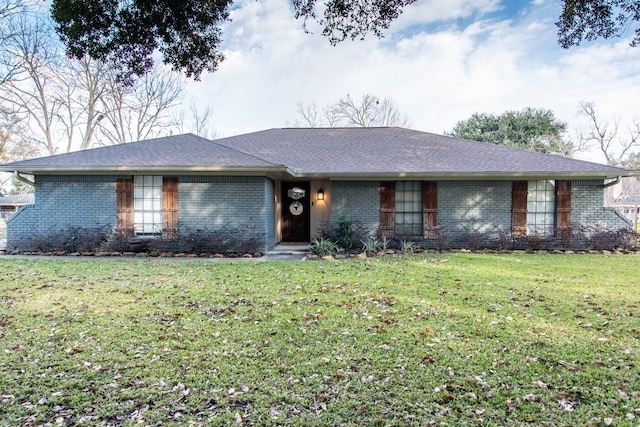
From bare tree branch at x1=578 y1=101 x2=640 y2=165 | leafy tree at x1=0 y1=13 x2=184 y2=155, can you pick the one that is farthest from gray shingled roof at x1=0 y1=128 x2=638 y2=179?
bare tree branch at x1=578 y1=101 x2=640 y2=165

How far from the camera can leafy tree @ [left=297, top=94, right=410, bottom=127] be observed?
2983 cm

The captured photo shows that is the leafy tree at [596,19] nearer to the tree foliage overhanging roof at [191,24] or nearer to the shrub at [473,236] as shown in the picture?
the tree foliage overhanging roof at [191,24]

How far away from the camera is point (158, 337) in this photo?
156 inches

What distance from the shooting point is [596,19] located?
3713 millimetres

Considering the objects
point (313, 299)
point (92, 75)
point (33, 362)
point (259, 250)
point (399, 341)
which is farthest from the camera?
point (92, 75)

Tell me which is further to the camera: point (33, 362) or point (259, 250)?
point (259, 250)

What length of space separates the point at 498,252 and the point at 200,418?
10.1m

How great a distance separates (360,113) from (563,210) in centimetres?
2059

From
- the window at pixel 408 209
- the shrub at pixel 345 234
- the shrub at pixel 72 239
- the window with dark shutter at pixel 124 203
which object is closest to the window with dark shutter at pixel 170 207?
the window with dark shutter at pixel 124 203

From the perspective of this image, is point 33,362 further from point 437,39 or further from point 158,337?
point 437,39

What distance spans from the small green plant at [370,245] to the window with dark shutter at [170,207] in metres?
5.31

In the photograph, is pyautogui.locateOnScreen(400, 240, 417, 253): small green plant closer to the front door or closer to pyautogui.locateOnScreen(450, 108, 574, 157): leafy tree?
the front door

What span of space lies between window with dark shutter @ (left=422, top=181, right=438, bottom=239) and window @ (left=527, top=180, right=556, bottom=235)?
9.31 ft

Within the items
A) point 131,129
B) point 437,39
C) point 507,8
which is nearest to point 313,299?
point 507,8
